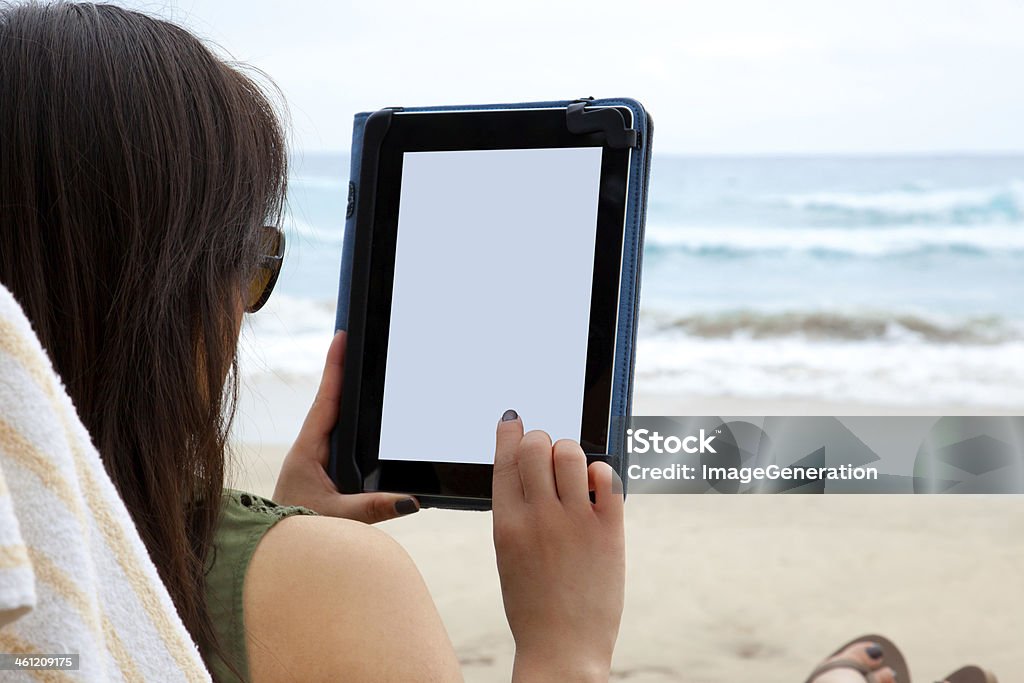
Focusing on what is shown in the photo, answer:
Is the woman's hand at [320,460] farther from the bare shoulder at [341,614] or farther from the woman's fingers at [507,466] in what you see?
the bare shoulder at [341,614]

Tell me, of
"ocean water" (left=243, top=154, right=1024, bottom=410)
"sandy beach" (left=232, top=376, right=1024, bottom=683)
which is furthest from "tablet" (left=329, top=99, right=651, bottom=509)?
"ocean water" (left=243, top=154, right=1024, bottom=410)

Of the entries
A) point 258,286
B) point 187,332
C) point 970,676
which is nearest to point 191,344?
point 187,332

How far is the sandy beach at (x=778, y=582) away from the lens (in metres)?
2.61

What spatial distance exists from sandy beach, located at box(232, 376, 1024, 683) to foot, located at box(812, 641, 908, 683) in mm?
689

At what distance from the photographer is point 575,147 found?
1.08m

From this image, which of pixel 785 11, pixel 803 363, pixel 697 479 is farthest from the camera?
pixel 785 11

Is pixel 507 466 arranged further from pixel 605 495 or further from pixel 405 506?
pixel 405 506

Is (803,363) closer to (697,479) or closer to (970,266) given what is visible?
(970,266)

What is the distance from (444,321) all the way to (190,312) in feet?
1.34

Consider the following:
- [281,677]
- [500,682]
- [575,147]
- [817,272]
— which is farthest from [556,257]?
[817,272]

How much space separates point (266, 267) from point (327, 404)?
32cm

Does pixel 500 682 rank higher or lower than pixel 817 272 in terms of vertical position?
lower

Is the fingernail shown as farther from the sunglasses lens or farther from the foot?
the foot

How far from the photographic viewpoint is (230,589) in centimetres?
65
